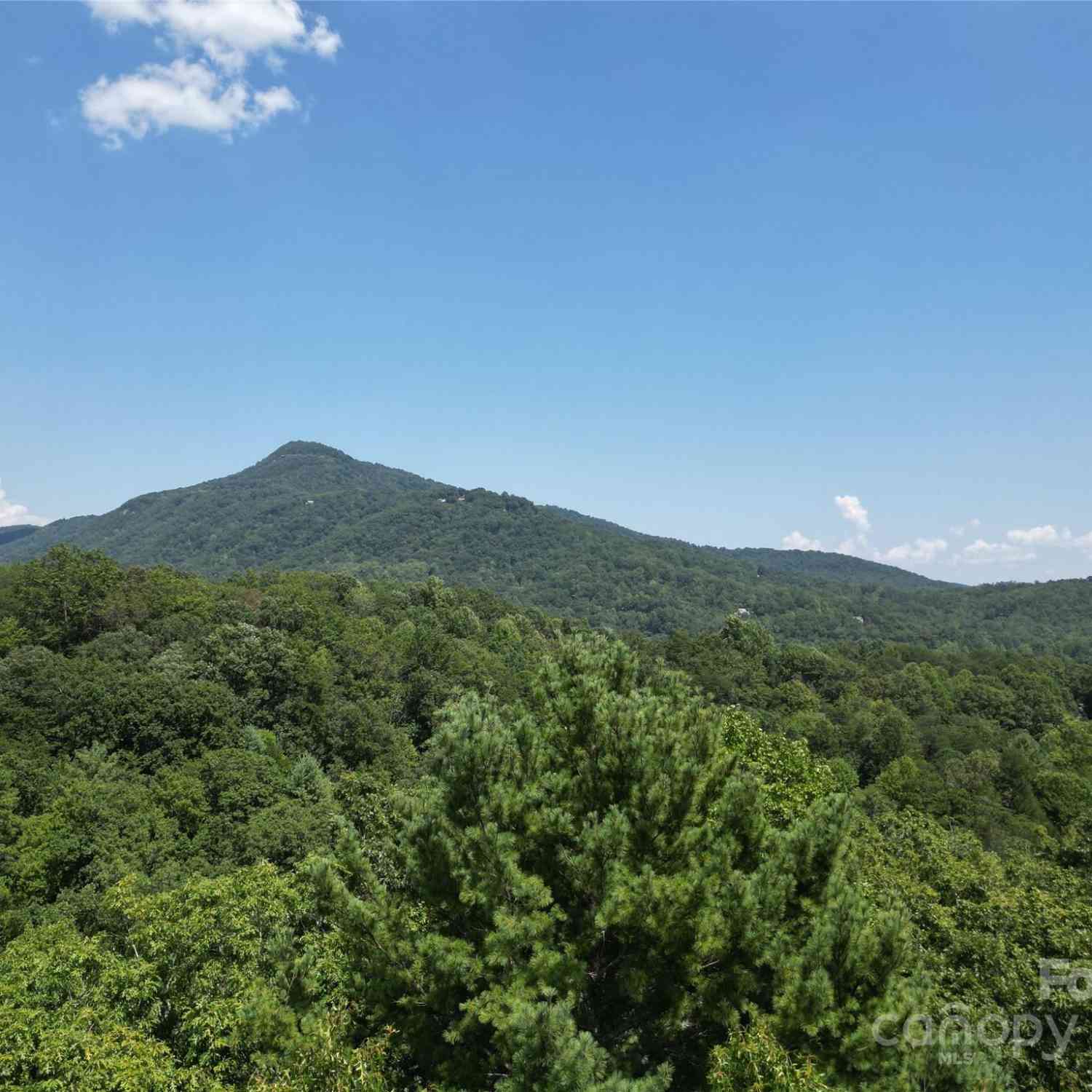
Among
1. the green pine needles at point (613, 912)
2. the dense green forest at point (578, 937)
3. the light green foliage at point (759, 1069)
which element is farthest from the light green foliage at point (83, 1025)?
the light green foliage at point (759, 1069)

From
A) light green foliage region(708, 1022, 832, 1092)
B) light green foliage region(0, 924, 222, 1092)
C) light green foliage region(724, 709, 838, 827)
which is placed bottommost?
light green foliage region(0, 924, 222, 1092)


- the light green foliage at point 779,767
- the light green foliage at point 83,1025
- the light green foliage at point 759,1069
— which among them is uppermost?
the light green foliage at point 779,767

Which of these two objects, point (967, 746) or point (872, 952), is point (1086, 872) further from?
point (967, 746)

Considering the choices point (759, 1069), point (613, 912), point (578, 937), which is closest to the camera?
point (759, 1069)

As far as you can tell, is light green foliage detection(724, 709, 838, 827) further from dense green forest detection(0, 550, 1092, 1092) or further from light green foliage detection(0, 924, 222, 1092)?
light green foliage detection(0, 924, 222, 1092)

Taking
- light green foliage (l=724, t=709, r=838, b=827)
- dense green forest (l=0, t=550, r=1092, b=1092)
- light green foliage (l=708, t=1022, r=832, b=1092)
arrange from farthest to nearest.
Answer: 1. light green foliage (l=724, t=709, r=838, b=827)
2. dense green forest (l=0, t=550, r=1092, b=1092)
3. light green foliage (l=708, t=1022, r=832, b=1092)

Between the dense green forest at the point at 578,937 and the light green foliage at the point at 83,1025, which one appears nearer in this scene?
Result: the dense green forest at the point at 578,937

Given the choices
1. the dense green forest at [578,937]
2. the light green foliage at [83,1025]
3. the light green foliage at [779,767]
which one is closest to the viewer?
the dense green forest at [578,937]

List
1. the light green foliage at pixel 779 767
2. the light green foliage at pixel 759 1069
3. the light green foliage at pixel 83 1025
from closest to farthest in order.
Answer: the light green foliage at pixel 759 1069 < the light green foliage at pixel 83 1025 < the light green foliage at pixel 779 767

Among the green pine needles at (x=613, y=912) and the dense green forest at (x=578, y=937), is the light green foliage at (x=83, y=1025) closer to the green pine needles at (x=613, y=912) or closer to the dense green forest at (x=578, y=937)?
the dense green forest at (x=578, y=937)

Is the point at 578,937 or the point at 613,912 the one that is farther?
the point at 578,937

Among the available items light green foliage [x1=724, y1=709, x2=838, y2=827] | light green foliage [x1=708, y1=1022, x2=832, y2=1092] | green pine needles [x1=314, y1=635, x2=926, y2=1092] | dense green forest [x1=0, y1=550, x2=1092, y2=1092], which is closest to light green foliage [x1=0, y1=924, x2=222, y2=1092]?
dense green forest [x1=0, y1=550, x2=1092, y2=1092]

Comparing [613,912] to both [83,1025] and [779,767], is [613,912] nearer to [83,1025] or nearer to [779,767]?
[83,1025]

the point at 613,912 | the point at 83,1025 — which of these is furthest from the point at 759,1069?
the point at 83,1025
